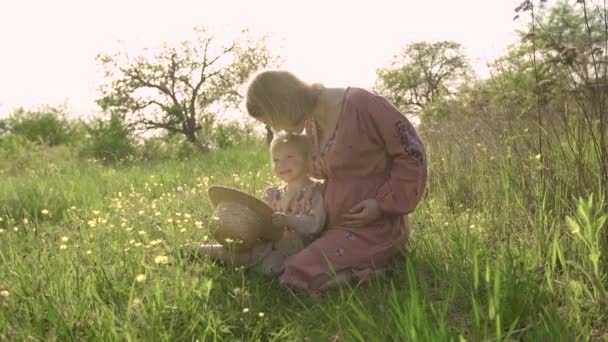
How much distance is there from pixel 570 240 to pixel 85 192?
5.05 meters

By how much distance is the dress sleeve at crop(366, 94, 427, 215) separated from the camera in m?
3.20

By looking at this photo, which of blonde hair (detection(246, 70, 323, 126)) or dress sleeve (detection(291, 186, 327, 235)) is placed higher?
blonde hair (detection(246, 70, 323, 126))

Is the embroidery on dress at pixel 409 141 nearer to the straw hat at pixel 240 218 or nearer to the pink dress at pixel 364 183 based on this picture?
the pink dress at pixel 364 183

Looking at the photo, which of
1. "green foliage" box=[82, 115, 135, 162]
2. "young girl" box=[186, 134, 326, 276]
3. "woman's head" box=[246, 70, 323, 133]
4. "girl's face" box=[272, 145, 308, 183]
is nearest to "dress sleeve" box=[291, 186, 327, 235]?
"young girl" box=[186, 134, 326, 276]

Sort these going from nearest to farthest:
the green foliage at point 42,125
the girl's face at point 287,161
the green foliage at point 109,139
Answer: the girl's face at point 287,161 → the green foliage at point 109,139 → the green foliage at point 42,125

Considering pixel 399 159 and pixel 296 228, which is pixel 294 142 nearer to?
pixel 296 228

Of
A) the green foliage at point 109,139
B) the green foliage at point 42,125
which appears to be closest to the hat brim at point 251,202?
the green foliage at point 109,139

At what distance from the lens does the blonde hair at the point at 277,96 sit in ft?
10.5

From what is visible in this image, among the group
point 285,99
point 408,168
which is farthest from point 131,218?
point 408,168

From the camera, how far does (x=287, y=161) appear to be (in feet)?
11.4

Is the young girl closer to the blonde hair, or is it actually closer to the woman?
the woman

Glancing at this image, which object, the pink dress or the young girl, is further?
the young girl

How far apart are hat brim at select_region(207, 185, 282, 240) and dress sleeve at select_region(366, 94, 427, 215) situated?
0.64m

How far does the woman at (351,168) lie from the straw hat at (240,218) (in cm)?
28
